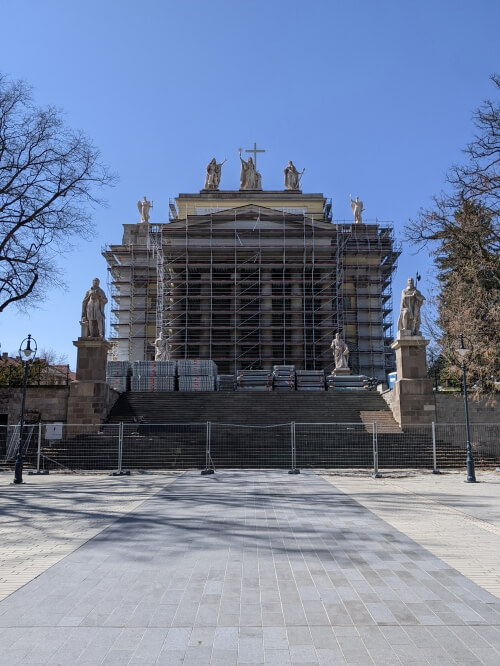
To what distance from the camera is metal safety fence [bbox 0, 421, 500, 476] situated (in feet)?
60.1

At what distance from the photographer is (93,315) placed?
24484mm

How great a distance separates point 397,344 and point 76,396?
44.3ft

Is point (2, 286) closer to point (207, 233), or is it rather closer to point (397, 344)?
point (397, 344)

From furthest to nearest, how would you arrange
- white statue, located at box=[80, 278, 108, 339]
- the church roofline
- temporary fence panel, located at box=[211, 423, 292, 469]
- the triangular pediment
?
1. the church roofline
2. the triangular pediment
3. white statue, located at box=[80, 278, 108, 339]
4. temporary fence panel, located at box=[211, 423, 292, 469]

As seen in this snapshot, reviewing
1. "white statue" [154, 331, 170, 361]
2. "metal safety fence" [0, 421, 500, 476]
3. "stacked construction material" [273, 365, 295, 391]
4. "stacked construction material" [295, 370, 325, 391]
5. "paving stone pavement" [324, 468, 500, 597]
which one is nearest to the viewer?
"paving stone pavement" [324, 468, 500, 597]

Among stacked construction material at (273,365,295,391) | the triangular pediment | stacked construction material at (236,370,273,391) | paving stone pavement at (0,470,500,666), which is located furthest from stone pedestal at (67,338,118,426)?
the triangular pediment

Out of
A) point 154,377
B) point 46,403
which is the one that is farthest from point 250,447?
point 154,377

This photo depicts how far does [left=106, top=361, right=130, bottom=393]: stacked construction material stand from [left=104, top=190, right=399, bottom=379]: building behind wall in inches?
491

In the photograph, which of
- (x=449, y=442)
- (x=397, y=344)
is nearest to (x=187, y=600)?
(x=449, y=442)

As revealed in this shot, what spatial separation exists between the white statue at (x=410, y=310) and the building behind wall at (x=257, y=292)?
19.1 m

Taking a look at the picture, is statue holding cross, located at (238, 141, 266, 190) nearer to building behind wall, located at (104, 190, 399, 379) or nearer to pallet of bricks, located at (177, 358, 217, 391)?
building behind wall, located at (104, 190, 399, 379)

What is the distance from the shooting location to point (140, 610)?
4352mm

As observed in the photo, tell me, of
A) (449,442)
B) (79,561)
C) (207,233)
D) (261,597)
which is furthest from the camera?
(207,233)

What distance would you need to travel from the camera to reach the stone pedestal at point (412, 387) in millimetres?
22375
